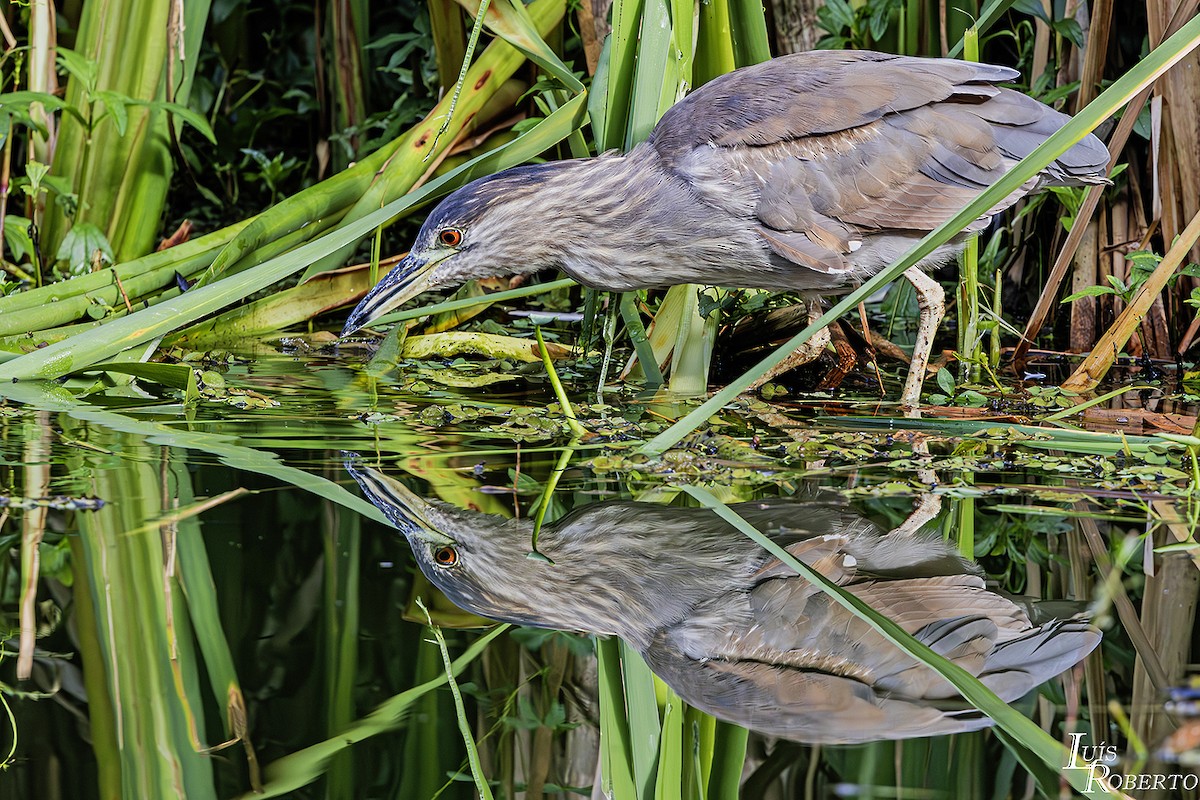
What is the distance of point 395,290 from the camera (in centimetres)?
357

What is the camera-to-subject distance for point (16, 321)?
362 cm

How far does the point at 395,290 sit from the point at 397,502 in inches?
47.1

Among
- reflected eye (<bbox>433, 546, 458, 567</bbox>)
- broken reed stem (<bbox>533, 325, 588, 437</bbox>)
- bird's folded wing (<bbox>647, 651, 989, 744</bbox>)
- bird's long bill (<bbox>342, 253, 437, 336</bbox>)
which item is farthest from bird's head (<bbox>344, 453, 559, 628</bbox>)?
bird's long bill (<bbox>342, 253, 437, 336</bbox>)

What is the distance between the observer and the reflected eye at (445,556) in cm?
220

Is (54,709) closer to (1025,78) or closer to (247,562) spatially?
(247,562)

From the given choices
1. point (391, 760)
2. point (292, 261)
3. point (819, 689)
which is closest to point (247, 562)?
point (391, 760)

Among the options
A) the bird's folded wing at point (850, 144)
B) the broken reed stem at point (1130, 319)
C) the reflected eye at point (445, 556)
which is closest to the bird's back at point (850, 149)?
the bird's folded wing at point (850, 144)

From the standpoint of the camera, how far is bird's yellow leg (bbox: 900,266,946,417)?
11.6 ft

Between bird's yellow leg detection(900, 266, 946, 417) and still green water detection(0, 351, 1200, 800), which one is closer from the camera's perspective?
still green water detection(0, 351, 1200, 800)

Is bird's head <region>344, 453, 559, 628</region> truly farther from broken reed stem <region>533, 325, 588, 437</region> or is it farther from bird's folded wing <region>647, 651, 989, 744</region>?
broken reed stem <region>533, 325, 588, 437</region>

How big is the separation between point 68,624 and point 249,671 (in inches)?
14.2

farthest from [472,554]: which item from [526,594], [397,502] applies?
[397,502]

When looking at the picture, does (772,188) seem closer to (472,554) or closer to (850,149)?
(850,149)

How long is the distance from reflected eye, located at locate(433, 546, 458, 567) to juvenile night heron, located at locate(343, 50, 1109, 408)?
1.41 metres
